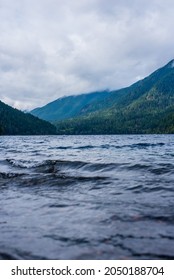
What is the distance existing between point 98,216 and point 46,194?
13.2 ft

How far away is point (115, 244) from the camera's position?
22.2 ft

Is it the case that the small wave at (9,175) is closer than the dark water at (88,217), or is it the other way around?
the dark water at (88,217)

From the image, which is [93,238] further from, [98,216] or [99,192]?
[99,192]

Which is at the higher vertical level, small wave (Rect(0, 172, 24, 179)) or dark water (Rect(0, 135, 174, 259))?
small wave (Rect(0, 172, 24, 179))

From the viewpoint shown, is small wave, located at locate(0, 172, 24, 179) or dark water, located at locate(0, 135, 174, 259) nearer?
dark water, located at locate(0, 135, 174, 259)

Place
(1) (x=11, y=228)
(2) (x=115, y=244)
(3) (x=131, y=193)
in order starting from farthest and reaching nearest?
(3) (x=131, y=193) < (1) (x=11, y=228) < (2) (x=115, y=244)

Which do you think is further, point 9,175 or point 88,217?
point 9,175

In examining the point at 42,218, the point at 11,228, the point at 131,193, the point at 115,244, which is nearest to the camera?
the point at 115,244

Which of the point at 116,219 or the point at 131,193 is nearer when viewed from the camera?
the point at 116,219

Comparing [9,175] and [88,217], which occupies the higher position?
[9,175]

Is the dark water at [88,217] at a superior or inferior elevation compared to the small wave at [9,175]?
inferior
